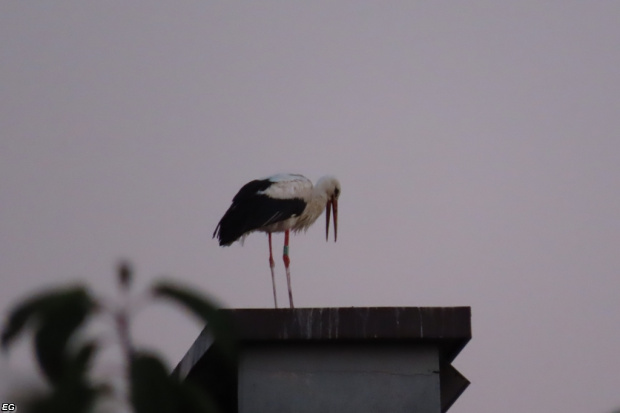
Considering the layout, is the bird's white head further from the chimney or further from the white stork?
the chimney

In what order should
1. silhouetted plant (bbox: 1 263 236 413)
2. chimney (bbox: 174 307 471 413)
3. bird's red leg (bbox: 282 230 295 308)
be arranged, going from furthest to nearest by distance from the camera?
bird's red leg (bbox: 282 230 295 308), chimney (bbox: 174 307 471 413), silhouetted plant (bbox: 1 263 236 413)

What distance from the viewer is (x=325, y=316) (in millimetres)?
7730

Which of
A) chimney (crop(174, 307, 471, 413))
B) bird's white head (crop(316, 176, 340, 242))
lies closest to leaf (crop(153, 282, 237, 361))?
chimney (crop(174, 307, 471, 413))

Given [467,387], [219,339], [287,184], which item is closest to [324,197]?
[287,184]

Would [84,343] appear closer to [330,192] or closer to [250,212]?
[250,212]

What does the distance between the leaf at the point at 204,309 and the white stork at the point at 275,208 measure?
29.4 ft

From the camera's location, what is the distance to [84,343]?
3033 mm

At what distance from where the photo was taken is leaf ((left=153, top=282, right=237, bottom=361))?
3.00 meters

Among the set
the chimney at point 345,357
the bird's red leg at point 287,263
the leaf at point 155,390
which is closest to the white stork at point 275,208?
the bird's red leg at point 287,263

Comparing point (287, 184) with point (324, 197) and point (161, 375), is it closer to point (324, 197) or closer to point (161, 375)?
point (324, 197)

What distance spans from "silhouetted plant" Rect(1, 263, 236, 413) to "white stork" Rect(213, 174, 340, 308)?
29.4 ft

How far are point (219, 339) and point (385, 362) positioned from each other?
15.8ft

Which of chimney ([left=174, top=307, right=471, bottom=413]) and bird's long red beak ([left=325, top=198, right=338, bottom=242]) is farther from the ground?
bird's long red beak ([left=325, top=198, right=338, bottom=242])

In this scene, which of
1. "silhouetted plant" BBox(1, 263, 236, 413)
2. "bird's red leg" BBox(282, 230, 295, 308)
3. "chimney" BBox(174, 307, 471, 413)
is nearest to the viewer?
"silhouetted plant" BBox(1, 263, 236, 413)
